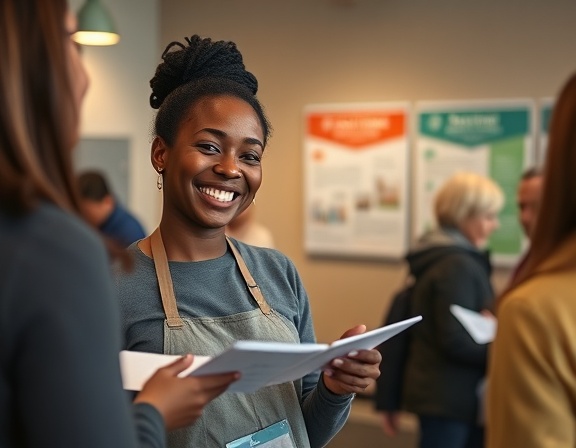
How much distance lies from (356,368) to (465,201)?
2644mm

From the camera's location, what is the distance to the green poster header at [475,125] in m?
5.97

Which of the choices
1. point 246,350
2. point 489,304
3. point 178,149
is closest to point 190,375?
point 246,350

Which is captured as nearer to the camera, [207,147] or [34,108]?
[34,108]

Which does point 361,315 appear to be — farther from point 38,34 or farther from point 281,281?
point 38,34

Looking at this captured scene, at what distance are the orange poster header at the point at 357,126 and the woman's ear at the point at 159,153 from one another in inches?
179

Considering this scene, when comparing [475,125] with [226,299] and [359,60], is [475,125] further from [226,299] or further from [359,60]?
[226,299]

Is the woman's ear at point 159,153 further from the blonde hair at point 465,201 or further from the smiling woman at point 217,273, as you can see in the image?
the blonde hair at point 465,201

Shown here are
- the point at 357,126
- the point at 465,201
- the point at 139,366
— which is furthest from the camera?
the point at 357,126

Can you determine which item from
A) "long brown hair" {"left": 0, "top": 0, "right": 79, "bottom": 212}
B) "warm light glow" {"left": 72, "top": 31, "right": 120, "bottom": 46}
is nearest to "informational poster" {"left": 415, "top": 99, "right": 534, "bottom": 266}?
"warm light glow" {"left": 72, "top": 31, "right": 120, "bottom": 46}

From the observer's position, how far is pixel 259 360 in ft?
4.45

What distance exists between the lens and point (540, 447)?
143 cm

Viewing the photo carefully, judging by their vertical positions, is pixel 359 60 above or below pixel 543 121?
above

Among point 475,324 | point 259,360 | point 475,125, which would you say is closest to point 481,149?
point 475,125

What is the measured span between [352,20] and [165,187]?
4768 millimetres
